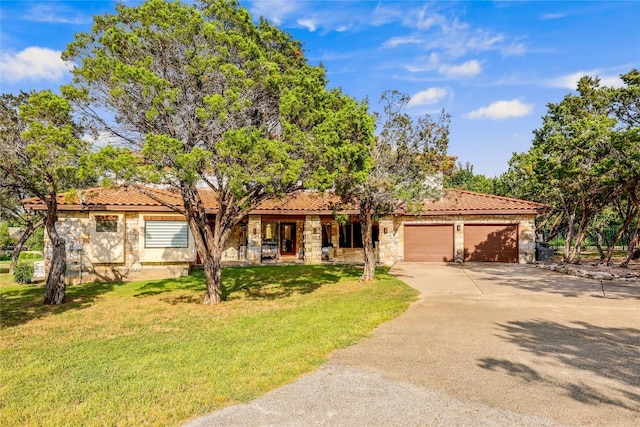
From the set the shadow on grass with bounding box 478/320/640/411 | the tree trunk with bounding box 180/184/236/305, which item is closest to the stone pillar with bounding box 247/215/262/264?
the tree trunk with bounding box 180/184/236/305

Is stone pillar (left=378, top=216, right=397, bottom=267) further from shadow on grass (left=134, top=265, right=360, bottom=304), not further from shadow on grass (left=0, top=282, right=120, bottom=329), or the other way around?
shadow on grass (left=0, top=282, right=120, bottom=329)

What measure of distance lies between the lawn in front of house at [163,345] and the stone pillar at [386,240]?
8062 millimetres

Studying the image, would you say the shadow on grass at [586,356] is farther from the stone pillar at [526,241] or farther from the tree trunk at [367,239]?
the stone pillar at [526,241]

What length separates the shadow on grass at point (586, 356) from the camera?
4.76 metres

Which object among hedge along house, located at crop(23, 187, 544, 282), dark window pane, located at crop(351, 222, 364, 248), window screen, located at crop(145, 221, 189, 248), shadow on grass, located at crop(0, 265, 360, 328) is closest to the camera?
shadow on grass, located at crop(0, 265, 360, 328)

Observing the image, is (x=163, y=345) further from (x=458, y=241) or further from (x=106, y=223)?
(x=458, y=241)

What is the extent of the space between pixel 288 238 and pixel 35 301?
44.7 feet

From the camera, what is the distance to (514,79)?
1502 centimetres

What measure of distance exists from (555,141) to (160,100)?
17.0 m

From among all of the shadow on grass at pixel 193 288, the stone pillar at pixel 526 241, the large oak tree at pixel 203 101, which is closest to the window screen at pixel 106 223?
the shadow on grass at pixel 193 288

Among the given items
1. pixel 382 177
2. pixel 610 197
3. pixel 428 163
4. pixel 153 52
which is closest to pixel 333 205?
pixel 382 177

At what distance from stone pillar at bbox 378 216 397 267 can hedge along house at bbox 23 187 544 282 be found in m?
0.06

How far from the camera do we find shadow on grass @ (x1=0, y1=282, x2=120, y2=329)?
32.4 feet

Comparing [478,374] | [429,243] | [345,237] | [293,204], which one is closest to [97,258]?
[293,204]
